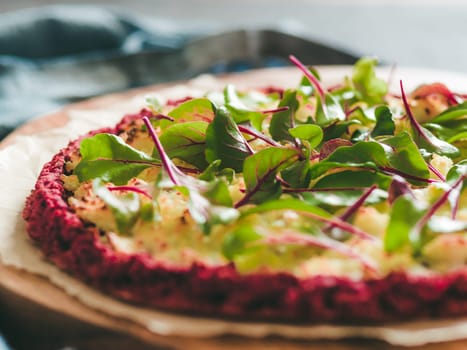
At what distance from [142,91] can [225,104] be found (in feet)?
2.83

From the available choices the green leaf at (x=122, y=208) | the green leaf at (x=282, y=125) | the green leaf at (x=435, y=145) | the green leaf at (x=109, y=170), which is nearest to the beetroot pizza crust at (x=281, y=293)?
the green leaf at (x=122, y=208)

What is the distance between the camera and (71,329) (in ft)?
4.49

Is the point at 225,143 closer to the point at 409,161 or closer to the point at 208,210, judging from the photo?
the point at 208,210

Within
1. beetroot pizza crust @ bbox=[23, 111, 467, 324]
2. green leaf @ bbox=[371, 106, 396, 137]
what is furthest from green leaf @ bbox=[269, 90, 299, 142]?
beetroot pizza crust @ bbox=[23, 111, 467, 324]

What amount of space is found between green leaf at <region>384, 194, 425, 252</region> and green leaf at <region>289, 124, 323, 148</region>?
42cm

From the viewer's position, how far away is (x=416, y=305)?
130 cm

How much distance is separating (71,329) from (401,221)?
27.1 inches

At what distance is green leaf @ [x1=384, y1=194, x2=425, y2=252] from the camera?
1.37 meters

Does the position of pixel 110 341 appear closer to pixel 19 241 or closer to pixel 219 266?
pixel 219 266

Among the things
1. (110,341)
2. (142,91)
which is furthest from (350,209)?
(142,91)

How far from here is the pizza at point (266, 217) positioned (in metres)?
1.30

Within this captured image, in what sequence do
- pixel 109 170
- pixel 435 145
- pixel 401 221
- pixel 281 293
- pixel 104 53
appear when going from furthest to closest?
1. pixel 104 53
2. pixel 435 145
3. pixel 109 170
4. pixel 401 221
5. pixel 281 293

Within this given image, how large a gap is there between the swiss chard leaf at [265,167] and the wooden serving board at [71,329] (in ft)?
1.40

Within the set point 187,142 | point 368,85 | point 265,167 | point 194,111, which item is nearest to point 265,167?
point 265,167
